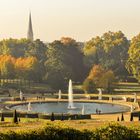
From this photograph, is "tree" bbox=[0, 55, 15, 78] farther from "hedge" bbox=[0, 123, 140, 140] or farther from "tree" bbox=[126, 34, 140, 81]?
"hedge" bbox=[0, 123, 140, 140]

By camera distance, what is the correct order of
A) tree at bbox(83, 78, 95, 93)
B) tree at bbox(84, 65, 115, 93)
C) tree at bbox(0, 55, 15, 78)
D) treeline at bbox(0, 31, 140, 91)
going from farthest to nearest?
tree at bbox(0, 55, 15, 78) < treeline at bbox(0, 31, 140, 91) < tree at bbox(84, 65, 115, 93) < tree at bbox(83, 78, 95, 93)

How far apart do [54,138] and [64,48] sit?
7701cm

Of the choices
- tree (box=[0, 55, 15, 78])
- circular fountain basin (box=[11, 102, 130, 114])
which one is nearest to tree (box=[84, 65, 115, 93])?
circular fountain basin (box=[11, 102, 130, 114])

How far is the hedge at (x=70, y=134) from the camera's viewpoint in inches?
796

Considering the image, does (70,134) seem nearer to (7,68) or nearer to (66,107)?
(66,107)

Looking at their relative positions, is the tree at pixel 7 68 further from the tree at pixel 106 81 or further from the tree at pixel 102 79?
the tree at pixel 106 81

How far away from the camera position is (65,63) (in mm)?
94312

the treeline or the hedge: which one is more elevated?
the treeline

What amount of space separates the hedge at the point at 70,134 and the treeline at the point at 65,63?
59.6m

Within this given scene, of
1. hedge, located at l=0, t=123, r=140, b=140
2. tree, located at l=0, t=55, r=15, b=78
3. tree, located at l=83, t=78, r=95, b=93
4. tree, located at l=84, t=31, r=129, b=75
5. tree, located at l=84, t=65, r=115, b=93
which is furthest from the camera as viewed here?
tree, located at l=84, t=31, r=129, b=75

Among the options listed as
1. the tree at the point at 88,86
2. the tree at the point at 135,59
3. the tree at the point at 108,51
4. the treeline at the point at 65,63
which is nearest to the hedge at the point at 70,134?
the tree at the point at 88,86

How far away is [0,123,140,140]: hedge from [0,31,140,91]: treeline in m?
59.6

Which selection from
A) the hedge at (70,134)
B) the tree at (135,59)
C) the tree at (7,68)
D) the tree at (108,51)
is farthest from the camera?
the tree at (108,51)

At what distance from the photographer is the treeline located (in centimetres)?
8719
